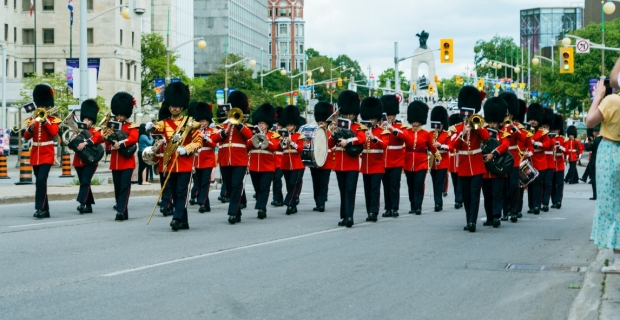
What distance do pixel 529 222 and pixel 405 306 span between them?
10425mm

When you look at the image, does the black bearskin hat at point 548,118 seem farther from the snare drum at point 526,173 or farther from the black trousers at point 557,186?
the snare drum at point 526,173

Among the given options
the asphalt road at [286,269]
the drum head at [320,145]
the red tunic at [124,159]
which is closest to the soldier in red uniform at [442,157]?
the drum head at [320,145]

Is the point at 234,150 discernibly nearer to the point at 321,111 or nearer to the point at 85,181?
the point at 85,181

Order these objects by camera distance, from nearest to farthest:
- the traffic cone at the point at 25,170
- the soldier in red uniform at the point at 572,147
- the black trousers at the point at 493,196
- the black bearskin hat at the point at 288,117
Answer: the black trousers at the point at 493,196 < the black bearskin hat at the point at 288,117 < the soldier in red uniform at the point at 572,147 < the traffic cone at the point at 25,170

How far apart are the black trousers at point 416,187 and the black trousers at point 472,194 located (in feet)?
15.2

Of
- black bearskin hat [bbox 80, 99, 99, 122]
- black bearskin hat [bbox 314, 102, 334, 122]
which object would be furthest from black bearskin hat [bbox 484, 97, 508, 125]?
black bearskin hat [bbox 80, 99, 99, 122]

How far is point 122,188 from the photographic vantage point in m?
19.1

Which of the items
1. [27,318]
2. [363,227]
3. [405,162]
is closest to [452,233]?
[363,227]

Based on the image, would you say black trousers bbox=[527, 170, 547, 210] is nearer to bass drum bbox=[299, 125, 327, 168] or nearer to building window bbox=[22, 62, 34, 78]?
bass drum bbox=[299, 125, 327, 168]

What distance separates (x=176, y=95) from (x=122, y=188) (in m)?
2.84

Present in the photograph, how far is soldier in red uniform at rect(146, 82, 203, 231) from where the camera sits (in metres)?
16.7

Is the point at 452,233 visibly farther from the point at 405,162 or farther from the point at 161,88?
the point at 161,88

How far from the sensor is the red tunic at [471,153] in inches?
680

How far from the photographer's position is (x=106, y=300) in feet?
31.8
